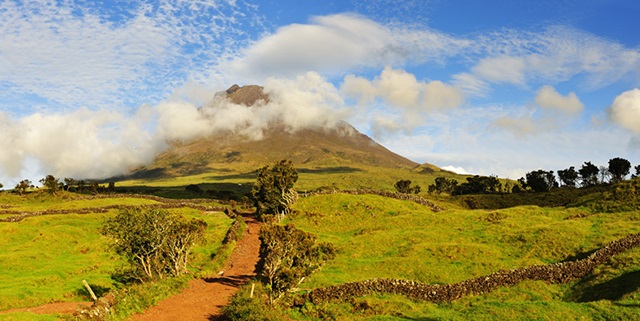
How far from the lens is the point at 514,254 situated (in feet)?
155

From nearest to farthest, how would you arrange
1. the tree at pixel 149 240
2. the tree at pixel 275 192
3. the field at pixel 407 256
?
the field at pixel 407 256 → the tree at pixel 149 240 → the tree at pixel 275 192

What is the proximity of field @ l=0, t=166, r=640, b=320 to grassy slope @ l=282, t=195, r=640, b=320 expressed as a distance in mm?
120

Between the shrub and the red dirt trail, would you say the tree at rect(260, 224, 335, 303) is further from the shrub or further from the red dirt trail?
the red dirt trail

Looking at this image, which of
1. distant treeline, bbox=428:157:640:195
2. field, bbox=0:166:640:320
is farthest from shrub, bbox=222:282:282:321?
distant treeline, bbox=428:157:640:195

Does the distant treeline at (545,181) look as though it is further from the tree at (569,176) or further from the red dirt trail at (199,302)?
the red dirt trail at (199,302)

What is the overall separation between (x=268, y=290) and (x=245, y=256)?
65.6 feet

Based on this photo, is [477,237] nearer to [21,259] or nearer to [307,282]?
[307,282]

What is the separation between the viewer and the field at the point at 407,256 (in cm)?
3183

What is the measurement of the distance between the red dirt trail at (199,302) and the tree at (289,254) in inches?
189

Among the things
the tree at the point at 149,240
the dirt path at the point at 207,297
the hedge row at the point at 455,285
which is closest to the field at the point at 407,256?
the hedge row at the point at 455,285

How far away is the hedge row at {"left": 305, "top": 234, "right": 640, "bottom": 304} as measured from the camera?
34.8 m

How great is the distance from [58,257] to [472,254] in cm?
5257

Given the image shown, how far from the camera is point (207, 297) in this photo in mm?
36156

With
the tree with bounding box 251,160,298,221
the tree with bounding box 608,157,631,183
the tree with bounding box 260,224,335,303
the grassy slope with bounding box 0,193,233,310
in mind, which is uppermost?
the tree with bounding box 608,157,631,183
